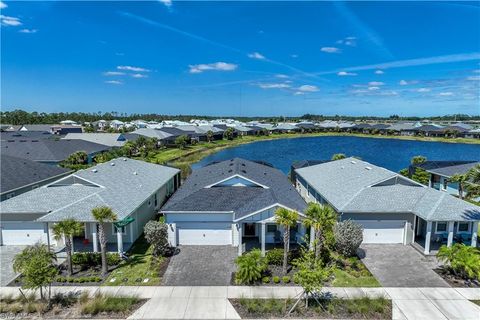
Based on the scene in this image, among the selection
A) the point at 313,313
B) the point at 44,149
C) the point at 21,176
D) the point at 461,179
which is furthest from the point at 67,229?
the point at 44,149

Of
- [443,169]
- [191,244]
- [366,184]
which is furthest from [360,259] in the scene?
[443,169]

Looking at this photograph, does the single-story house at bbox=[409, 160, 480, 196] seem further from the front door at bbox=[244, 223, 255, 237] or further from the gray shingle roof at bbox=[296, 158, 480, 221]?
the front door at bbox=[244, 223, 255, 237]

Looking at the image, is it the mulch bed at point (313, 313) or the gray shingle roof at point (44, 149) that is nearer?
the mulch bed at point (313, 313)

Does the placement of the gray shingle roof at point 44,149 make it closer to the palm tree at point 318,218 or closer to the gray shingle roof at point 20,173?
the gray shingle roof at point 20,173

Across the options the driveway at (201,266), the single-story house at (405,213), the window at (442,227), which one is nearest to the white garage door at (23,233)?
the driveway at (201,266)

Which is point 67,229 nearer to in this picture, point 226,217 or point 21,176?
point 226,217

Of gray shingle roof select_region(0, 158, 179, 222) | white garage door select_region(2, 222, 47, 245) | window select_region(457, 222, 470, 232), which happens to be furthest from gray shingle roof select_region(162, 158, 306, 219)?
window select_region(457, 222, 470, 232)
